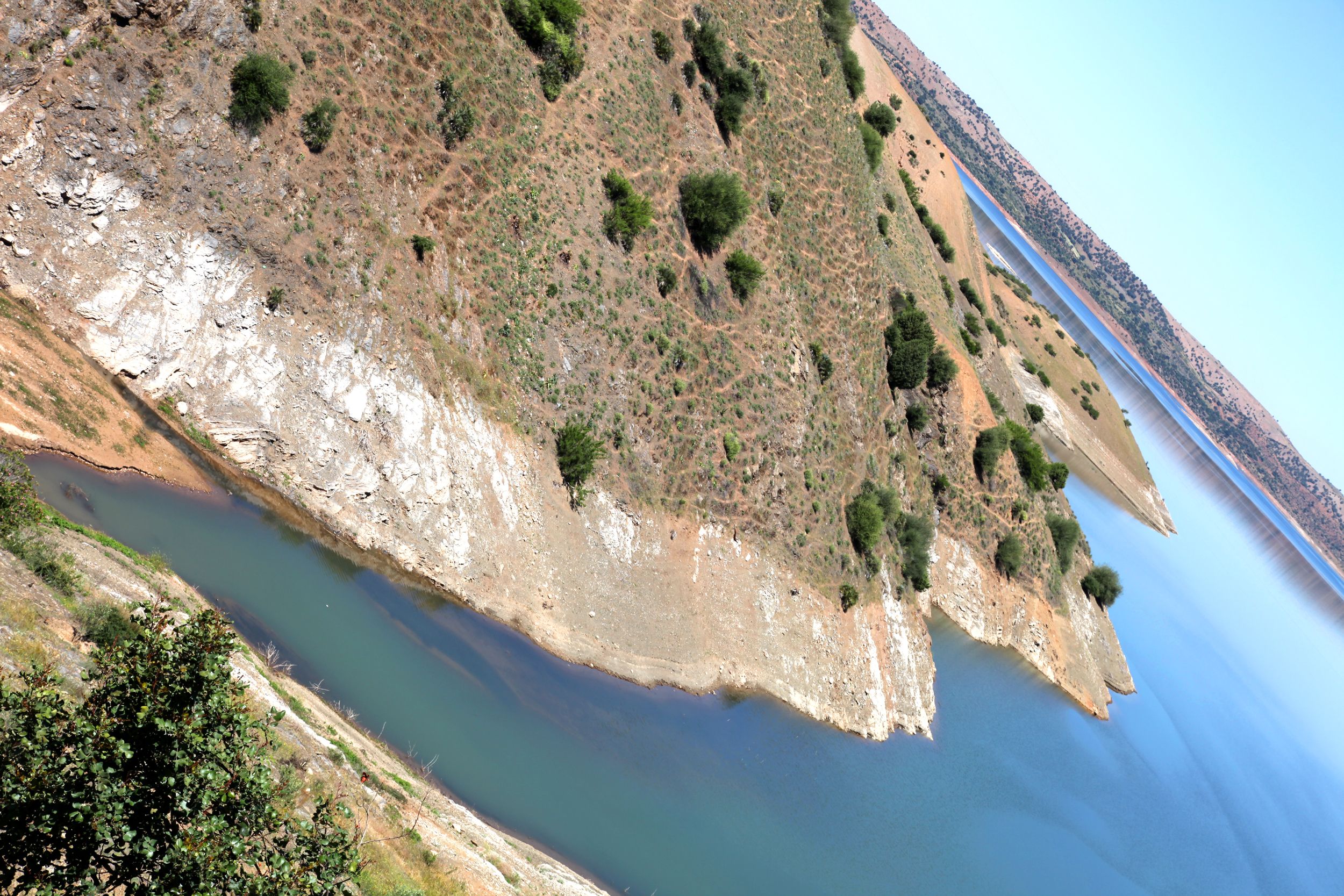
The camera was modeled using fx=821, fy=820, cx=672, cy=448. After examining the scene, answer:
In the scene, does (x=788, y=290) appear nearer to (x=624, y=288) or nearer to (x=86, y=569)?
(x=624, y=288)

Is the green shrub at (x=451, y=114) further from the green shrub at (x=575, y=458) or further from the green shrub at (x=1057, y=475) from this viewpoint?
the green shrub at (x=1057, y=475)

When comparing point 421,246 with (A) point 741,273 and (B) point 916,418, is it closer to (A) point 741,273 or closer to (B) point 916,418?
(A) point 741,273

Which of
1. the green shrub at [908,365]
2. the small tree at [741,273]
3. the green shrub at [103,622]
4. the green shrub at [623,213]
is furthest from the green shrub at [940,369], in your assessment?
the green shrub at [103,622]

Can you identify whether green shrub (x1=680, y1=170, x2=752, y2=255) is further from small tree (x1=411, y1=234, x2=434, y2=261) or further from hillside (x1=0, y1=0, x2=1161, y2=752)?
small tree (x1=411, y1=234, x2=434, y2=261)

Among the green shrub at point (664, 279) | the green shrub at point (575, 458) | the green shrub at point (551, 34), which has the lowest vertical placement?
the green shrub at point (575, 458)

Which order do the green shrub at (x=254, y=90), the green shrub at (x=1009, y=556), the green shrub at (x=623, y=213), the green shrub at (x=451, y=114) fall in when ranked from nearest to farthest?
the green shrub at (x=254, y=90) → the green shrub at (x=451, y=114) → the green shrub at (x=623, y=213) → the green shrub at (x=1009, y=556)

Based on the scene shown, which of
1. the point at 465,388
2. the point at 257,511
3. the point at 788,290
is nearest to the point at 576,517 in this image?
the point at 465,388

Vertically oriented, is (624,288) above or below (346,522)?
above
